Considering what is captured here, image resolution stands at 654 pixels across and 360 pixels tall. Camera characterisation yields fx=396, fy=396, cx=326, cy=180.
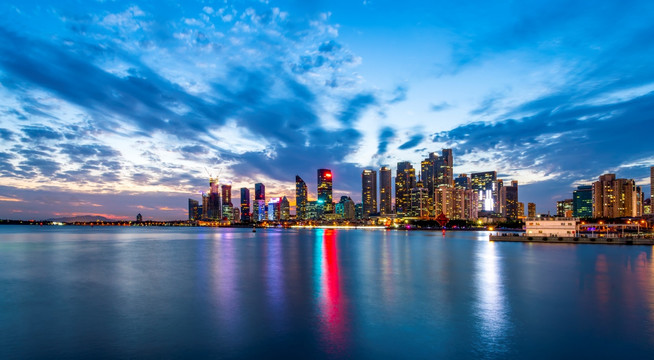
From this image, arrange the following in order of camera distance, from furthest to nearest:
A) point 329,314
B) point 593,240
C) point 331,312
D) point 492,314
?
point 593,240 → point 331,312 → point 329,314 → point 492,314

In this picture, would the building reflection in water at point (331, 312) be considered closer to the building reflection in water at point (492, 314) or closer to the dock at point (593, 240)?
the building reflection in water at point (492, 314)

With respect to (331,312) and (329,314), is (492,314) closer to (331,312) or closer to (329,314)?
(331,312)

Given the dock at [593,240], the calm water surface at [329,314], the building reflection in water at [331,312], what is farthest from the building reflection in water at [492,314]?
the dock at [593,240]

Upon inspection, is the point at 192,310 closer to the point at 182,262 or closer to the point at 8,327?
the point at 8,327

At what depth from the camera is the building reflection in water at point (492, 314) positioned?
68.7ft

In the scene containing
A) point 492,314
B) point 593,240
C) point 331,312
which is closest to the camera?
point 492,314

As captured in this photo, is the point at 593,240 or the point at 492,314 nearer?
the point at 492,314

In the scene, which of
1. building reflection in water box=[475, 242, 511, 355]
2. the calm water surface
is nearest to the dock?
the calm water surface

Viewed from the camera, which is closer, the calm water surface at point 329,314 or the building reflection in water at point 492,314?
the calm water surface at point 329,314

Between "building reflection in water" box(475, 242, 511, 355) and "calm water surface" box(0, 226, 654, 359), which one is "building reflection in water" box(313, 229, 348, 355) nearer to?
"calm water surface" box(0, 226, 654, 359)

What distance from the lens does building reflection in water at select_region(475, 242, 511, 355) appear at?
20938mm

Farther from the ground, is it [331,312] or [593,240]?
[331,312]

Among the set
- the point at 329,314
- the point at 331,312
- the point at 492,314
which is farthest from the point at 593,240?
the point at 329,314

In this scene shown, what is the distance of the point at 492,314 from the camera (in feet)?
88.8
